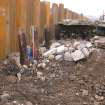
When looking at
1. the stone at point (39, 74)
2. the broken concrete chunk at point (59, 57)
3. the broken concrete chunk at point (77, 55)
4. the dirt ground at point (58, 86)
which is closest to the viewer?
the dirt ground at point (58, 86)

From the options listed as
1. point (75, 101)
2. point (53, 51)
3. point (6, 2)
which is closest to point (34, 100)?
point (75, 101)

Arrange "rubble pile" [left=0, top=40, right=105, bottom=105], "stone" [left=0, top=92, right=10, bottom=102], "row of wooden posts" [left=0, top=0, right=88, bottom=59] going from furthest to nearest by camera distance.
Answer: "row of wooden posts" [left=0, top=0, right=88, bottom=59], "rubble pile" [left=0, top=40, right=105, bottom=105], "stone" [left=0, top=92, right=10, bottom=102]

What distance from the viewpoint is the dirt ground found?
595cm

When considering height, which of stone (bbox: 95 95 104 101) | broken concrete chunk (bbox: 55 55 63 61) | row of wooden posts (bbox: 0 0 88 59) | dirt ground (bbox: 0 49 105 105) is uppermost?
row of wooden posts (bbox: 0 0 88 59)

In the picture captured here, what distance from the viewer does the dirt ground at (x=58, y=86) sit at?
19.5ft

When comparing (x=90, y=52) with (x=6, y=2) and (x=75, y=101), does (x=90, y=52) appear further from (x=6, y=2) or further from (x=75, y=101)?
(x=75, y=101)

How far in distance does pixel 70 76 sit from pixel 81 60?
1.42m

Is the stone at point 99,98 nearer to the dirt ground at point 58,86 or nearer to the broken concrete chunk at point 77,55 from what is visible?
the dirt ground at point 58,86

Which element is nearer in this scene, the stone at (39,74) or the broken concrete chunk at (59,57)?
the stone at (39,74)

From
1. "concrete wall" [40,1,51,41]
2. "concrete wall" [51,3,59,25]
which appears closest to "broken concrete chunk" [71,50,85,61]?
"concrete wall" [40,1,51,41]

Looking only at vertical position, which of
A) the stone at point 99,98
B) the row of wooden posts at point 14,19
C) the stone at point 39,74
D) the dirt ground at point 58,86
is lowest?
the stone at point 99,98

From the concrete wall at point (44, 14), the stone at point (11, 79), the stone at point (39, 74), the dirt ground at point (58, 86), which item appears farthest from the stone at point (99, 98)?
the concrete wall at point (44, 14)

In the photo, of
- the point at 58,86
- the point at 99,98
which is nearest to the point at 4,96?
the point at 58,86

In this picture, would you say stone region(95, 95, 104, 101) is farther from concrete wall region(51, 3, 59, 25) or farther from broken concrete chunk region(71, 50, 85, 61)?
concrete wall region(51, 3, 59, 25)
